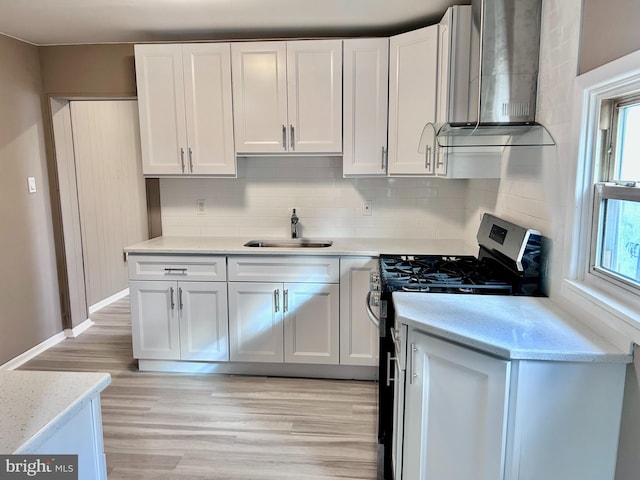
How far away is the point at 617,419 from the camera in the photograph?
4.47 feet

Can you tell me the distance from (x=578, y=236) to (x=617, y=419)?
66 cm

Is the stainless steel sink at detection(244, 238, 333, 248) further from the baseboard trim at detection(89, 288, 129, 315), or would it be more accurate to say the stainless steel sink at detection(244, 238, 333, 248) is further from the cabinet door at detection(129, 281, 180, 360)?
the baseboard trim at detection(89, 288, 129, 315)

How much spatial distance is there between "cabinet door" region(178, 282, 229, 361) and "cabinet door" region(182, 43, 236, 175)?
0.85 m

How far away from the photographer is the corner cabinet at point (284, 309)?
2969mm

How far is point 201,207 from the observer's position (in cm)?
357

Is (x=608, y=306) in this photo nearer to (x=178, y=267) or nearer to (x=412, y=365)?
(x=412, y=365)

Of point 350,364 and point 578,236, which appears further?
point 350,364

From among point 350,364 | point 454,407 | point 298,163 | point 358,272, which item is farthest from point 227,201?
point 454,407

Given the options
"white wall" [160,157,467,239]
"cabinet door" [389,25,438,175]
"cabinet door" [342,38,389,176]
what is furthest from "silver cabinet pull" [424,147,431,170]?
"white wall" [160,157,467,239]

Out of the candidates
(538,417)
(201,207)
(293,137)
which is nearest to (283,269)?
(293,137)

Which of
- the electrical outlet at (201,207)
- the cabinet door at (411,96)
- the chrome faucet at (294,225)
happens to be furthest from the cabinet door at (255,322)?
the cabinet door at (411,96)

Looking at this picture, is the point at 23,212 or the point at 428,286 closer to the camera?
the point at 428,286

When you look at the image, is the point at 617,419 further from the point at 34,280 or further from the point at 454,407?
the point at 34,280

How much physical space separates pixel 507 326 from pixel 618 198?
1.89 feet
